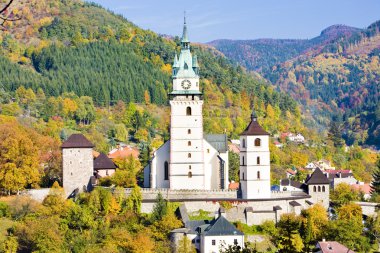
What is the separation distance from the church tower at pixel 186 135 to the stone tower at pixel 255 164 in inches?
138

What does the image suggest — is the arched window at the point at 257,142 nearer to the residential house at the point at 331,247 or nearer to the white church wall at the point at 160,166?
the white church wall at the point at 160,166

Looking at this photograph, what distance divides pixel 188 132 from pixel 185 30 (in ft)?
27.4

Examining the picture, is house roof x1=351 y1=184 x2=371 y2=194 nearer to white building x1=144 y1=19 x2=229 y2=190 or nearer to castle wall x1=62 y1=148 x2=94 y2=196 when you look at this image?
white building x1=144 y1=19 x2=229 y2=190

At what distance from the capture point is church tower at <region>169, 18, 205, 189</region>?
58.3 metres

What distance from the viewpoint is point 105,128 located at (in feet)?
345

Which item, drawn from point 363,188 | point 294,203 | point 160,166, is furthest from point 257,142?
point 363,188

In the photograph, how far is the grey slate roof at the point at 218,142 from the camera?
199ft

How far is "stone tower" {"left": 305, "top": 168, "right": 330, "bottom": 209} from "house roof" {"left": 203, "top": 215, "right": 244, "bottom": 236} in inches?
438

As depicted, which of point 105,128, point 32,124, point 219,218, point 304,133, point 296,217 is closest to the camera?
point 219,218

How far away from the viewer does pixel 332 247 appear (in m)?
49.3

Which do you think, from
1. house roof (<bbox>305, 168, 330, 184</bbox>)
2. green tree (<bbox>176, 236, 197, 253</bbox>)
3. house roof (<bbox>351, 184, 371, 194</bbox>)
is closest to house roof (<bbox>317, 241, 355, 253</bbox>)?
green tree (<bbox>176, 236, 197, 253</bbox>)

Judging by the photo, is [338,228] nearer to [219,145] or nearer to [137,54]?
[219,145]

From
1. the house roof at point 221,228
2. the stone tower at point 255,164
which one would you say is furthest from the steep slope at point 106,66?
the house roof at point 221,228

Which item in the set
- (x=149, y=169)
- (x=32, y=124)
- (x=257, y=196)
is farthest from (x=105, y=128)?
(x=257, y=196)
